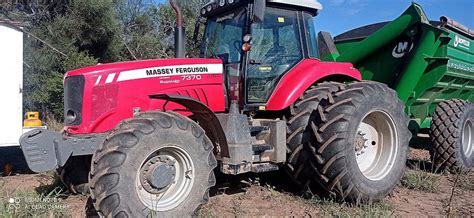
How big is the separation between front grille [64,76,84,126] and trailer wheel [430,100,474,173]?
513 centimetres

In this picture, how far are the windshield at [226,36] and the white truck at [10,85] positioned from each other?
290 cm

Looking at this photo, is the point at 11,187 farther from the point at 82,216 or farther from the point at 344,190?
the point at 344,190

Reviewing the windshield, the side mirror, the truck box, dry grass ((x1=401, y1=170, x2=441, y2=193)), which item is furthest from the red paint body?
dry grass ((x1=401, y1=170, x2=441, y2=193))

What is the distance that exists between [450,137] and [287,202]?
3.12 meters

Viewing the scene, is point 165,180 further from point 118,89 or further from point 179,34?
point 179,34

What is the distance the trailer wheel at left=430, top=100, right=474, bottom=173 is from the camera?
6.24m

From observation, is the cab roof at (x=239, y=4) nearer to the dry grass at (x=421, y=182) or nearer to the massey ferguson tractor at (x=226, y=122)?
the massey ferguson tractor at (x=226, y=122)

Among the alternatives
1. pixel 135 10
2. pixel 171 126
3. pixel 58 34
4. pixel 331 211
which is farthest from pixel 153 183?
pixel 135 10

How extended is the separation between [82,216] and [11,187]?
6.75ft

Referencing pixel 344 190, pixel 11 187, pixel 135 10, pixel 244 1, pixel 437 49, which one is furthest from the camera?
pixel 135 10

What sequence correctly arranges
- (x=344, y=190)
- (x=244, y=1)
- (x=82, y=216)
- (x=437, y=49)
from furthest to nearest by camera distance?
(x=437, y=49)
(x=244, y=1)
(x=344, y=190)
(x=82, y=216)

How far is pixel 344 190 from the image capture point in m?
4.37

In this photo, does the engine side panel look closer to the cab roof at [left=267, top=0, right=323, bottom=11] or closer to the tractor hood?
the cab roof at [left=267, top=0, right=323, bottom=11]

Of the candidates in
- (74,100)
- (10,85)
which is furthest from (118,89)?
(10,85)
